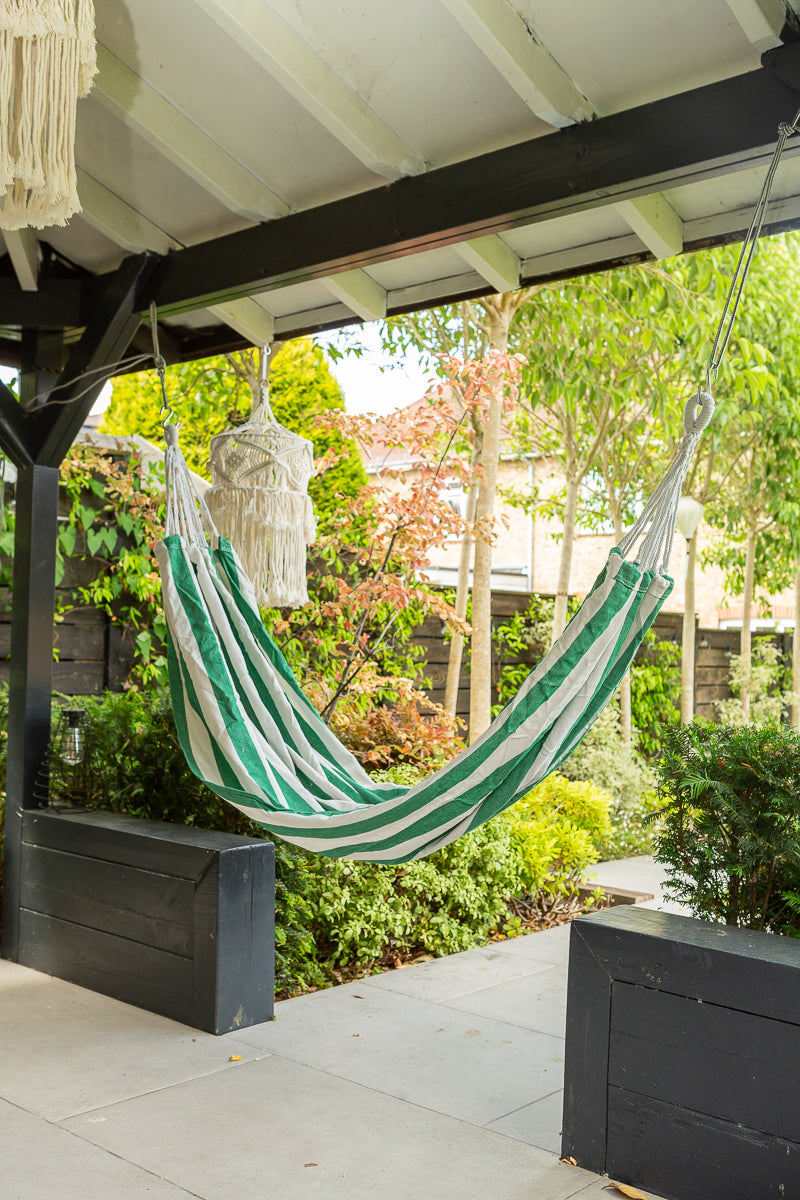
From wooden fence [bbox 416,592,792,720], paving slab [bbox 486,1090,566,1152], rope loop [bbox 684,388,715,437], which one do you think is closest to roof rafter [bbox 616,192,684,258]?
rope loop [bbox 684,388,715,437]

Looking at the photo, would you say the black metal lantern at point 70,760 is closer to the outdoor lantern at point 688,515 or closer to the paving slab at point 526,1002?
the paving slab at point 526,1002

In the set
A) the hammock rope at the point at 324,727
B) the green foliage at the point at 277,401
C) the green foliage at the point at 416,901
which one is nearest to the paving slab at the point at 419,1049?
the green foliage at the point at 416,901

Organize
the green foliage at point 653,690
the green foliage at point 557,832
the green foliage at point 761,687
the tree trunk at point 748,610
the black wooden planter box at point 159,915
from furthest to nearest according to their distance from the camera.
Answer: the green foliage at point 761,687, the tree trunk at point 748,610, the green foliage at point 653,690, the green foliage at point 557,832, the black wooden planter box at point 159,915

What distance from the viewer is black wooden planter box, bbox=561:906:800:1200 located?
159cm

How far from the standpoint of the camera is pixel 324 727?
8.46 feet

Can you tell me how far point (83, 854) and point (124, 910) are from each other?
226 mm

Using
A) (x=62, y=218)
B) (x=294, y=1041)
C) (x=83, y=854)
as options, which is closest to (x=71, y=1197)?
(x=294, y=1041)

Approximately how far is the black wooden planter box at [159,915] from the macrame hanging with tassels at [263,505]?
695mm

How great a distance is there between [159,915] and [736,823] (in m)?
1.37

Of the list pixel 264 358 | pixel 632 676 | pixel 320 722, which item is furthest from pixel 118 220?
pixel 632 676

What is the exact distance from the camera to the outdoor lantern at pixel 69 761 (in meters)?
3.13

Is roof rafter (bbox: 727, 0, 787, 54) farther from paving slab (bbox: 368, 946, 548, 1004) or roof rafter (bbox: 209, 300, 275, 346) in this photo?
paving slab (bbox: 368, 946, 548, 1004)

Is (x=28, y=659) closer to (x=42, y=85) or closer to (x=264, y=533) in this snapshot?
(x=264, y=533)

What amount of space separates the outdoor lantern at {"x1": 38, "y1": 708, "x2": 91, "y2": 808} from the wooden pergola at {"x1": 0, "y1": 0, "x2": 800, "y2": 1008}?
102mm
